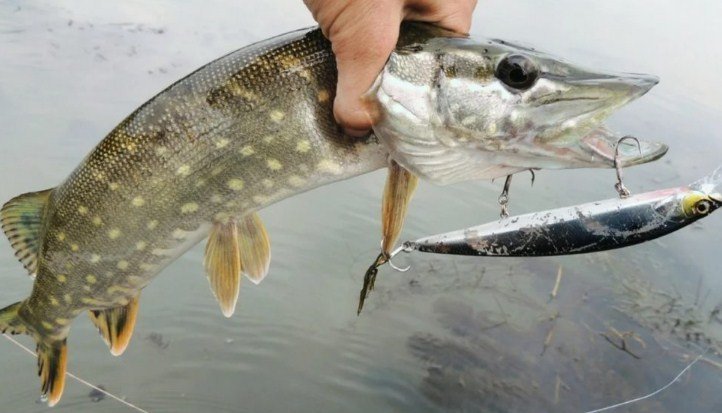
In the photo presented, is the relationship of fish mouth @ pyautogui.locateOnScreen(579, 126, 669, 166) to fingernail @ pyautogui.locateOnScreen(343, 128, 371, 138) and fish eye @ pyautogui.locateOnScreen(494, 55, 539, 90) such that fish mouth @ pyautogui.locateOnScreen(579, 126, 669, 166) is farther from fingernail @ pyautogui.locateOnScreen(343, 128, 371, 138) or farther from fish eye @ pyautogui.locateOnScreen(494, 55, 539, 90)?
fingernail @ pyautogui.locateOnScreen(343, 128, 371, 138)

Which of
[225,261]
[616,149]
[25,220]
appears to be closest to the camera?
→ [616,149]

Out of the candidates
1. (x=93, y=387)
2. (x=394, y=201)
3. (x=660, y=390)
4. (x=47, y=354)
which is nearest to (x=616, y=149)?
(x=394, y=201)

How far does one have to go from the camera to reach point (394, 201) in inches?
57.6

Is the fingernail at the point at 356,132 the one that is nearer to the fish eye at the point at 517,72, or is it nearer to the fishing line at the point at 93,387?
the fish eye at the point at 517,72

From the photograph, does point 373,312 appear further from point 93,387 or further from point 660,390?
point 660,390

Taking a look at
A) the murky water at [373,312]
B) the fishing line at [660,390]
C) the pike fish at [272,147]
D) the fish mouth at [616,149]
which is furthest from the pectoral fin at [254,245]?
the fishing line at [660,390]

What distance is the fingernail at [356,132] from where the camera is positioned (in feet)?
4.60

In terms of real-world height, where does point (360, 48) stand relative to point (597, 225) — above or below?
above

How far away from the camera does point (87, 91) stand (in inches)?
200

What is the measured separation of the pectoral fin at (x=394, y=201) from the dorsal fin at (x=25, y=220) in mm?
A: 1063

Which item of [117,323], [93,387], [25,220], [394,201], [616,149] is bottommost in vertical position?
[93,387]

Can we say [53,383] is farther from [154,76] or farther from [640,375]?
[154,76]

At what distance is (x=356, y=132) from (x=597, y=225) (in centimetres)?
64

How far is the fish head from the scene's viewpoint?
125 centimetres
